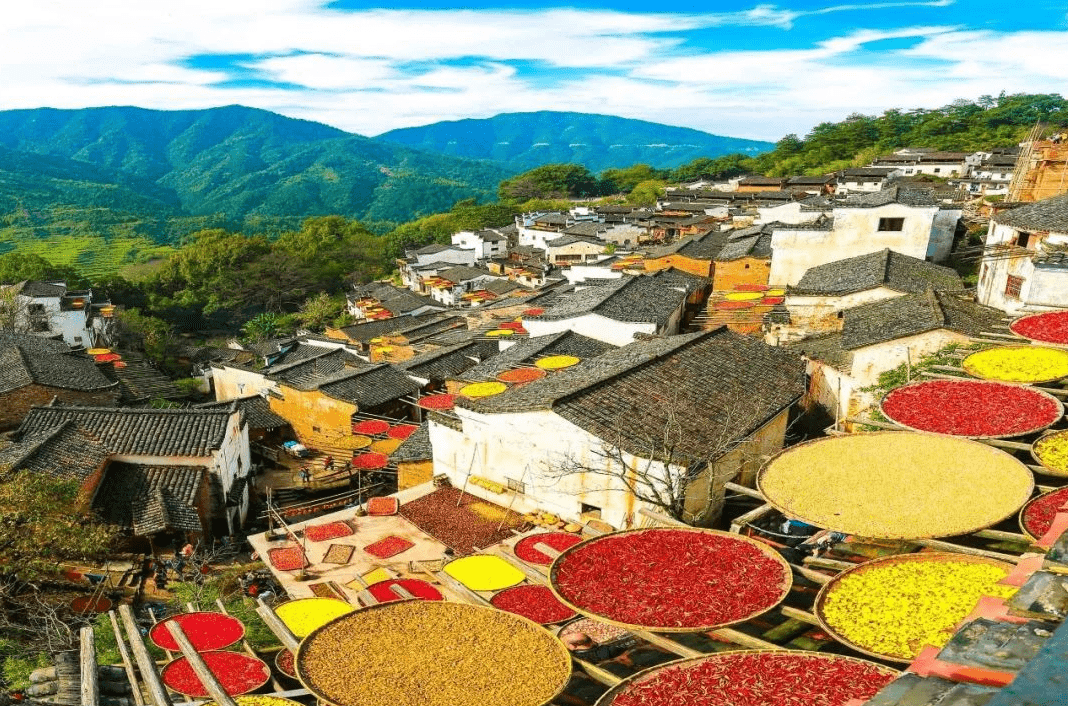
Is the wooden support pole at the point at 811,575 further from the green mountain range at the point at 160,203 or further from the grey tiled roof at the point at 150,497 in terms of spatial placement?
the green mountain range at the point at 160,203

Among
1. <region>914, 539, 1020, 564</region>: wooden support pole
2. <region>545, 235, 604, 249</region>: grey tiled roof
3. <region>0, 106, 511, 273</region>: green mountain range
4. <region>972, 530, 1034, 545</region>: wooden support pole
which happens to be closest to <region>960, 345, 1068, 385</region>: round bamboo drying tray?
<region>972, 530, 1034, 545</region>: wooden support pole

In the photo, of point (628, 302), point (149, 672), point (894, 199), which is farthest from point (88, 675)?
point (894, 199)

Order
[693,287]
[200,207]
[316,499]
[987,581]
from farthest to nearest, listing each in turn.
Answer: [200,207], [693,287], [316,499], [987,581]

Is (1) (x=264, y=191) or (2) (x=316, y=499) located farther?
(1) (x=264, y=191)

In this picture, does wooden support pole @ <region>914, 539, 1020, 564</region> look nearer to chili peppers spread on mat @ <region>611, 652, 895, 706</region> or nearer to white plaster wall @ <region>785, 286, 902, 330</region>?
chili peppers spread on mat @ <region>611, 652, 895, 706</region>

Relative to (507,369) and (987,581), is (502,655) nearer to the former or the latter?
(987,581)

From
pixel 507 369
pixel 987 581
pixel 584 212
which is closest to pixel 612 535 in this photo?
pixel 987 581

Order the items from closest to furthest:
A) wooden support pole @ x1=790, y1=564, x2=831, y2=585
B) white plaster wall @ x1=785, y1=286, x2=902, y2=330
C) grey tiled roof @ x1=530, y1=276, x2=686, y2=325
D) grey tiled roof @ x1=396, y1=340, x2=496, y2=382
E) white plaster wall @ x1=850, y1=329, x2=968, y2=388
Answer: wooden support pole @ x1=790, y1=564, x2=831, y2=585 < white plaster wall @ x1=850, y1=329, x2=968, y2=388 < white plaster wall @ x1=785, y1=286, x2=902, y2=330 < grey tiled roof @ x1=530, y1=276, x2=686, y2=325 < grey tiled roof @ x1=396, y1=340, x2=496, y2=382
